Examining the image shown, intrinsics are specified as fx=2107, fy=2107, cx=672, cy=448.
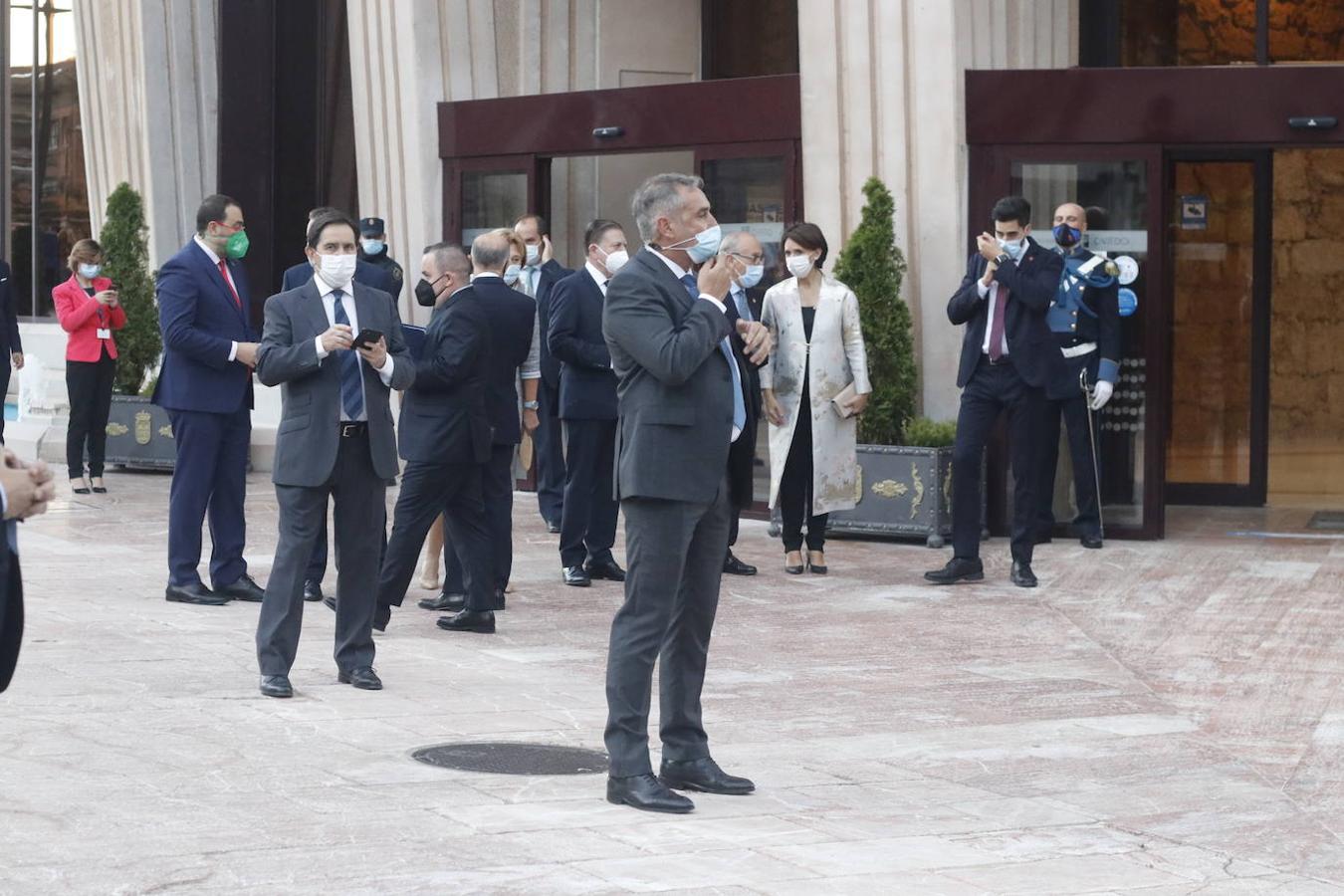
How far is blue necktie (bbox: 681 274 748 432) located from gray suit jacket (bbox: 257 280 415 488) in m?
1.92

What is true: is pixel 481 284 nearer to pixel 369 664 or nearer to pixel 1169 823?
pixel 369 664

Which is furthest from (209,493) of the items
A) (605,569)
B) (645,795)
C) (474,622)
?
(645,795)

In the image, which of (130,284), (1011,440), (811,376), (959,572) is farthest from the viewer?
(130,284)

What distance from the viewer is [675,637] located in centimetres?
672

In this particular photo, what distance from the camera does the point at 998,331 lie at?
11.5 meters

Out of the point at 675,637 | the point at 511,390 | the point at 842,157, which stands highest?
the point at 842,157

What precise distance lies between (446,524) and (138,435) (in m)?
8.44

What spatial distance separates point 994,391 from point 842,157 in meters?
2.95

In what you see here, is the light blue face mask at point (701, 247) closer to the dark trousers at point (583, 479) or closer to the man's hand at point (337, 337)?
the man's hand at point (337, 337)

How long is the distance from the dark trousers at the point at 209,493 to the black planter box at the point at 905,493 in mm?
4311

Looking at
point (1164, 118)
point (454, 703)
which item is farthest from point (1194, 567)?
point (454, 703)

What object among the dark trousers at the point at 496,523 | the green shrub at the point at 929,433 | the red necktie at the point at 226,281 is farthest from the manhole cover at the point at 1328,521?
the red necktie at the point at 226,281

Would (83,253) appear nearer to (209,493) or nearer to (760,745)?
(209,493)

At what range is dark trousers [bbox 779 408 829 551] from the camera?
39.0 ft
